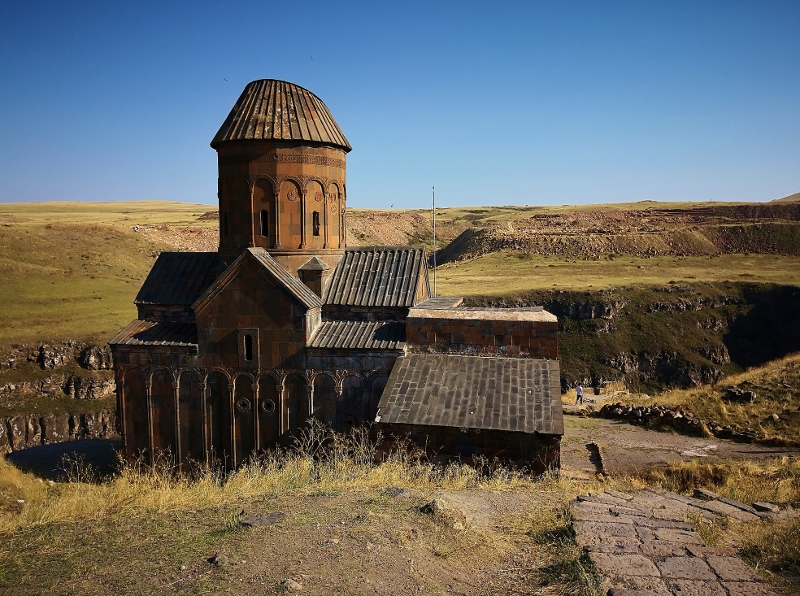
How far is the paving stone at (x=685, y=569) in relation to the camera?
407cm

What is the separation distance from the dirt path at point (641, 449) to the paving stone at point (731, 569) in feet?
20.9

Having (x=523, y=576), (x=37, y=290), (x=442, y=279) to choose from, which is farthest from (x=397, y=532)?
(x=442, y=279)

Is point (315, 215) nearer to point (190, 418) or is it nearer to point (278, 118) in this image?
point (278, 118)

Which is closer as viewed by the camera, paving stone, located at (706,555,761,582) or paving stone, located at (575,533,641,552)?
paving stone, located at (706,555,761,582)

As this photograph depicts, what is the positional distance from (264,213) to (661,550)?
32.1 feet

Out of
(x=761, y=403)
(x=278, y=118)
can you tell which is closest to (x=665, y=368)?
(x=761, y=403)

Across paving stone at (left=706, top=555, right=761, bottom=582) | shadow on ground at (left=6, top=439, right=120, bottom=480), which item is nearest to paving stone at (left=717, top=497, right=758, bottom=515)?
paving stone at (left=706, top=555, right=761, bottom=582)

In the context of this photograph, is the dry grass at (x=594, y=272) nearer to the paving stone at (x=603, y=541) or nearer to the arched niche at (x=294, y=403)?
the arched niche at (x=294, y=403)

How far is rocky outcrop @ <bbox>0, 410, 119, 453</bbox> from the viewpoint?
18719mm

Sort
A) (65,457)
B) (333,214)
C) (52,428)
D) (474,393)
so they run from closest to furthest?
(474,393) → (333,214) → (65,457) → (52,428)

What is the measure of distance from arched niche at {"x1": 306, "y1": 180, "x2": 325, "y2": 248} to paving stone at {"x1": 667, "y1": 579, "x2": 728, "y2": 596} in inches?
376

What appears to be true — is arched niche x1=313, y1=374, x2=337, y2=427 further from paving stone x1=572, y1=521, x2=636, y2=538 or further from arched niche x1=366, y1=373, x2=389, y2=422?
paving stone x1=572, y1=521, x2=636, y2=538

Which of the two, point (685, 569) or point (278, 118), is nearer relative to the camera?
point (685, 569)

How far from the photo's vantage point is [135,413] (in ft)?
37.0
